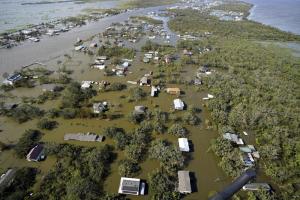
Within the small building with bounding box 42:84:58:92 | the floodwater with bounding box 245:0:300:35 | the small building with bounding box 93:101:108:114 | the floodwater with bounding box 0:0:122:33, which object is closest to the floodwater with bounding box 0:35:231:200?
the small building with bounding box 42:84:58:92

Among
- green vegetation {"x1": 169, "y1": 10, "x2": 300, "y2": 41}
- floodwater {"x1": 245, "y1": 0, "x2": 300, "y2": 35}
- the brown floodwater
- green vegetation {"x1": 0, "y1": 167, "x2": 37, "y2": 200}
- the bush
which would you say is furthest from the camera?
floodwater {"x1": 245, "y1": 0, "x2": 300, "y2": 35}

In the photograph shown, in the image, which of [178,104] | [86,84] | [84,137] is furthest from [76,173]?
[86,84]

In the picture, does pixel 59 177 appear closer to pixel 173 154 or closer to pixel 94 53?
pixel 173 154

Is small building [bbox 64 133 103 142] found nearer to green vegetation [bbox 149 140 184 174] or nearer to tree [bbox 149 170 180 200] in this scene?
green vegetation [bbox 149 140 184 174]

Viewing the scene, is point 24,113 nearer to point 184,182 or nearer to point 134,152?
point 134,152

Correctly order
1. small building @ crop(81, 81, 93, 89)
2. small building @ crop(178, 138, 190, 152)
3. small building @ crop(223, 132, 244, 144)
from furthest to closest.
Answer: small building @ crop(81, 81, 93, 89) → small building @ crop(223, 132, 244, 144) → small building @ crop(178, 138, 190, 152)

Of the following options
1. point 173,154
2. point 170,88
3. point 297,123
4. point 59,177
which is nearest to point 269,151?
point 297,123
